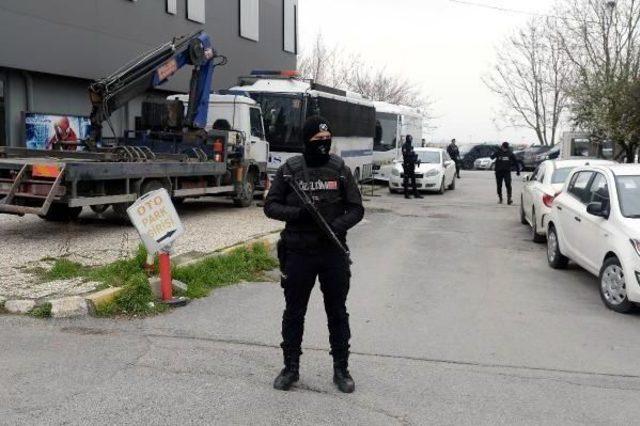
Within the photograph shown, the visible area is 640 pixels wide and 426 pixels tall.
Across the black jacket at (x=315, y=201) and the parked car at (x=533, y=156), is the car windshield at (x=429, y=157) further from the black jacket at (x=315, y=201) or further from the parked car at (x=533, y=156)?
the parked car at (x=533, y=156)

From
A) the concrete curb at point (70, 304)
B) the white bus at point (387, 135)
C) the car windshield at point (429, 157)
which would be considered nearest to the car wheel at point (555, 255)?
the concrete curb at point (70, 304)

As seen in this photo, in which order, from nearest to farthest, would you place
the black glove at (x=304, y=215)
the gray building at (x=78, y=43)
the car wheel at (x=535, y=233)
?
1. the black glove at (x=304, y=215)
2. the car wheel at (x=535, y=233)
3. the gray building at (x=78, y=43)

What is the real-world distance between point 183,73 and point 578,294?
1838cm

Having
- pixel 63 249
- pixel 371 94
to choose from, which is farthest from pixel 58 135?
pixel 371 94

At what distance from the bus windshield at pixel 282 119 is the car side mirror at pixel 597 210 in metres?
9.94

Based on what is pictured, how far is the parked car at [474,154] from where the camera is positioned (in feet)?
154

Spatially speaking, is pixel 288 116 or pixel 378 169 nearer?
pixel 288 116

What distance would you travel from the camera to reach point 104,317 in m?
6.57

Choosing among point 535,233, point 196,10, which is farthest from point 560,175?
point 196,10

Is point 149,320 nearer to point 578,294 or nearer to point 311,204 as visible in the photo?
point 311,204

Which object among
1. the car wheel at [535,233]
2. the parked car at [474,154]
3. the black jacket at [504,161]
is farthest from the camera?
the parked car at [474,154]

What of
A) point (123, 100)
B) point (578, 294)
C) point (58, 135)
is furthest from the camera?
point (58, 135)

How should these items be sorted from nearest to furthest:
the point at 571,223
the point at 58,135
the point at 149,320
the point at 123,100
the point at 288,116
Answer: the point at 149,320
the point at 571,223
the point at 123,100
the point at 288,116
the point at 58,135

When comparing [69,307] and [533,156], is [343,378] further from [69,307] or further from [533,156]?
[533,156]
